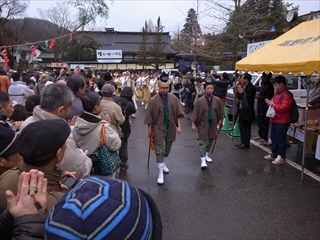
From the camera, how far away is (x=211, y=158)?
669cm

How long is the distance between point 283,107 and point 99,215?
18.1 ft

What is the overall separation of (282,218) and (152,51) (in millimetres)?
34614

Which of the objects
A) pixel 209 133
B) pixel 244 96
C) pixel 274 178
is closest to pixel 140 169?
pixel 209 133

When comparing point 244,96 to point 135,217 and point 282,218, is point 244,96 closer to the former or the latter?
point 282,218

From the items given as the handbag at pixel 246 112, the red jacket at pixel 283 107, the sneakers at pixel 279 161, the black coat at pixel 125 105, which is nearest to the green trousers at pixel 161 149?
the black coat at pixel 125 105

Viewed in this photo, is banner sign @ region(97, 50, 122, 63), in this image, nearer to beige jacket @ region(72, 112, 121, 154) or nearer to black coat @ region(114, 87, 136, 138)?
black coat @ region(114, 87, 136, 138)

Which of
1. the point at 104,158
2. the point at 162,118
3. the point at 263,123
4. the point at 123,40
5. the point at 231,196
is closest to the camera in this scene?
the point at 104,158

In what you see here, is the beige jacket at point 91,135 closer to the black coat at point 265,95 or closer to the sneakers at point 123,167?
the sneakers at point 123,167

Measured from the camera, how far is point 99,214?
90 centimetres

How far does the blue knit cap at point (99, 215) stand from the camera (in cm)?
90

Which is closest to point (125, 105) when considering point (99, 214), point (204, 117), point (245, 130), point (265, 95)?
point (204, 117)

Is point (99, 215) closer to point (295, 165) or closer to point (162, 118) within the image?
Result: point (162, 118)

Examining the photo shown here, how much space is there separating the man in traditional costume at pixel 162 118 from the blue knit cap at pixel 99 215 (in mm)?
4188

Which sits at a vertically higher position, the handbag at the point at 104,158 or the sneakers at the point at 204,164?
the handbag at the point at 104,158
